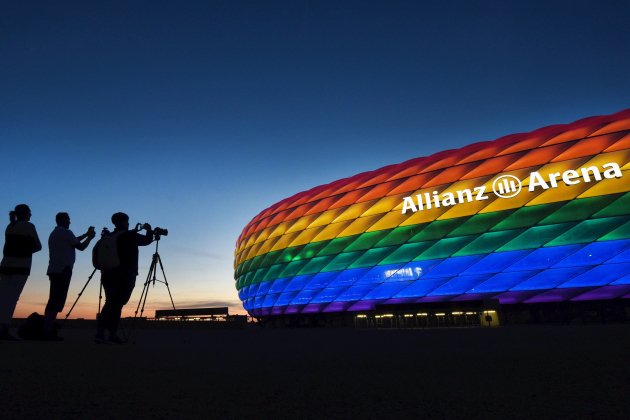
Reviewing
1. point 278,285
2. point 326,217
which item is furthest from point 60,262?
point 278,285

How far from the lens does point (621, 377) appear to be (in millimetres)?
2449

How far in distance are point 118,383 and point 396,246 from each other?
17.1m

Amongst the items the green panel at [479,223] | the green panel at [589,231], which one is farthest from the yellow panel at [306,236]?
the green panel at [589,231]

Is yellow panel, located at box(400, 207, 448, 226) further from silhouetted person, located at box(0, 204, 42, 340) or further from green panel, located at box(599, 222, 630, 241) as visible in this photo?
silhouetted person, located at box(0, 204, 42, 340)

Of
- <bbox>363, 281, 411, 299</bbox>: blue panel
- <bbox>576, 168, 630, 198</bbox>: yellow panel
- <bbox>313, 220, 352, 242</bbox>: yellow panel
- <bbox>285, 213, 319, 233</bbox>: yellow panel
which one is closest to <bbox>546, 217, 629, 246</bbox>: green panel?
<bbox>576, 168, 630, 198</bbox>: yellow panel

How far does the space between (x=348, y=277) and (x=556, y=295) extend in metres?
9.31

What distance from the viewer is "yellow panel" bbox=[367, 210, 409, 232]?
18.8 m

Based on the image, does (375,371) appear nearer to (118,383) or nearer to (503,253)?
(118,383)

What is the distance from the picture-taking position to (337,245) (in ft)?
68.9

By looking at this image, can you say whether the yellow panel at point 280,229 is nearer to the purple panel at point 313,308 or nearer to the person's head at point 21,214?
the purple panel at point 313,308

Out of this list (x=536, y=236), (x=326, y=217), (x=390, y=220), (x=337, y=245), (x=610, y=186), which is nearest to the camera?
(x=610, y=186)

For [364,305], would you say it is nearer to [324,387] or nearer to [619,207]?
[619,207]

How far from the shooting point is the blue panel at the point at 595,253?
14.2m

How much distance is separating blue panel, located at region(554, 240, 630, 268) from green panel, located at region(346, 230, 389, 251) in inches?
303
